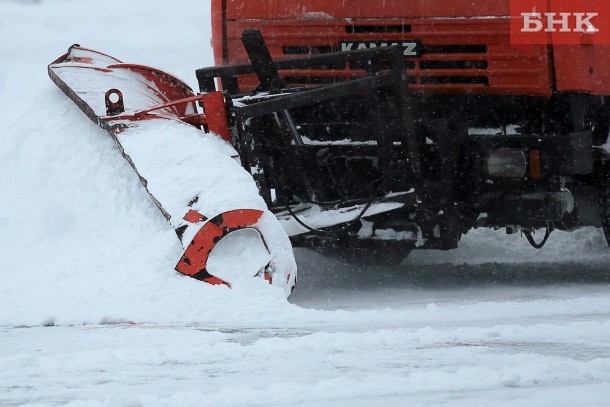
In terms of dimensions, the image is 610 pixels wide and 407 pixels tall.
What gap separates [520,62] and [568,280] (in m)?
1.47

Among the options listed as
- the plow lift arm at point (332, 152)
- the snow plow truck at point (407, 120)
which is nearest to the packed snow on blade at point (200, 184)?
the snow plow truck at point (407, 120)

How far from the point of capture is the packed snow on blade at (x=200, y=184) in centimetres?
484

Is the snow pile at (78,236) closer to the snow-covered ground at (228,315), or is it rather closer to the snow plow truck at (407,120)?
the snow-covered ground at (228,315)

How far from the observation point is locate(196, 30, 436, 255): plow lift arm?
561cm

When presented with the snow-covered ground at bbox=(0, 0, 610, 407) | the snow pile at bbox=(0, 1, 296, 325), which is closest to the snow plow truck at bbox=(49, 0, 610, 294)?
the snow pile at bbox=(0, 1, 296, 325)

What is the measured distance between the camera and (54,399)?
3283 mm

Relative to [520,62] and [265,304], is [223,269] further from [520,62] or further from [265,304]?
[520,62]

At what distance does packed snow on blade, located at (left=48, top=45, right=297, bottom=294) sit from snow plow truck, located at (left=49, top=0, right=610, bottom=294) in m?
0.04

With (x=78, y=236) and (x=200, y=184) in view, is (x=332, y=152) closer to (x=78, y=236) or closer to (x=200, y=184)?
(x=200, y=184)

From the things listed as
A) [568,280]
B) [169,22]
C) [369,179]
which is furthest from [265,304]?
[169,22]

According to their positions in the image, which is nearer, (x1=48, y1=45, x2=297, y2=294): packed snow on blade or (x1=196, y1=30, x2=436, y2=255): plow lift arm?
(x1=48, y1=45, x2=297, y2=294): packed snow on blade

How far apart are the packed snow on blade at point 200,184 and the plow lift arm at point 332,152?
0.90 ft

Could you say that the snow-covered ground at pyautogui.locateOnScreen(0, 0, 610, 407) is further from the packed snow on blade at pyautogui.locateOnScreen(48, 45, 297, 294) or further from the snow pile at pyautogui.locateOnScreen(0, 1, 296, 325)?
the packed snow on blade at pyautogui.locateOnScreen(48, 45, 297, 294)

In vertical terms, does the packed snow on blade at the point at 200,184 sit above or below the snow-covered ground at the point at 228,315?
above
